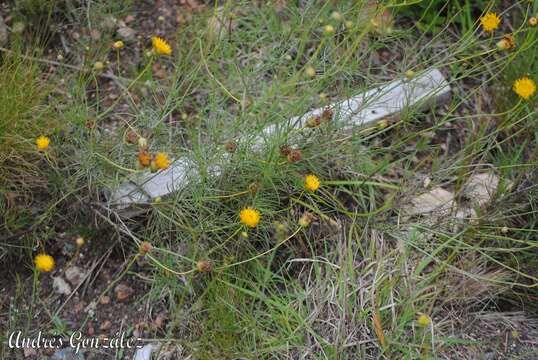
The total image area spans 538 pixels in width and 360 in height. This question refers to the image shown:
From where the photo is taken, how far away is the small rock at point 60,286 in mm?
1748

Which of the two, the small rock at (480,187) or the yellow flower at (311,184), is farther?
the small rock at (480,187)

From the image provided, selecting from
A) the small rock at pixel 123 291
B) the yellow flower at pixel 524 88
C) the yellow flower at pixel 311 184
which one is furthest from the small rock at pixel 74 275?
the yellow flower at pixel 524 88

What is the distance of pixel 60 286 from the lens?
1754 millimetres

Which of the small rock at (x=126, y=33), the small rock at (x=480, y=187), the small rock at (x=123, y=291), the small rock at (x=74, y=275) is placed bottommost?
the small rock at (x=480, y=187)

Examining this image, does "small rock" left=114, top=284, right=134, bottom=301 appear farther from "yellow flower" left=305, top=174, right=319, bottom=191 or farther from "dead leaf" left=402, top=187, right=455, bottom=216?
"dead leaf" left=402, top=187, right=455, bottom=216

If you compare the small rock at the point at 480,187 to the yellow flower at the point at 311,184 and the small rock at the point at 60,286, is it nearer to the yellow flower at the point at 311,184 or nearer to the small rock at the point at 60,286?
the yellow flower at the point at 311,184

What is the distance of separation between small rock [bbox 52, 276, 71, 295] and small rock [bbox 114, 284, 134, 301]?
0.49 ft

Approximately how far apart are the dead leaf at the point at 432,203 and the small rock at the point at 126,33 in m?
1.30

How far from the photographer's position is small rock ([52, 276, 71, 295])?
175cm

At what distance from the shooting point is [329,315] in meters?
1.70

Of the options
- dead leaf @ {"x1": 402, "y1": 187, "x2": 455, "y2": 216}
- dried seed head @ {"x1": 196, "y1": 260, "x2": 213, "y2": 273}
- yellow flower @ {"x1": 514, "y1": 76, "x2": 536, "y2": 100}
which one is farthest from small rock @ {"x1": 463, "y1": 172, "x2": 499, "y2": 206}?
dried seed head @ {"x1": 196, "y1": 260, "x2": 213, "y2": 273}

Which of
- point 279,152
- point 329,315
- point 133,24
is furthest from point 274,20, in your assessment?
point 329,315

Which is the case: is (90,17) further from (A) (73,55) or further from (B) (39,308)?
(B) (39,308)
